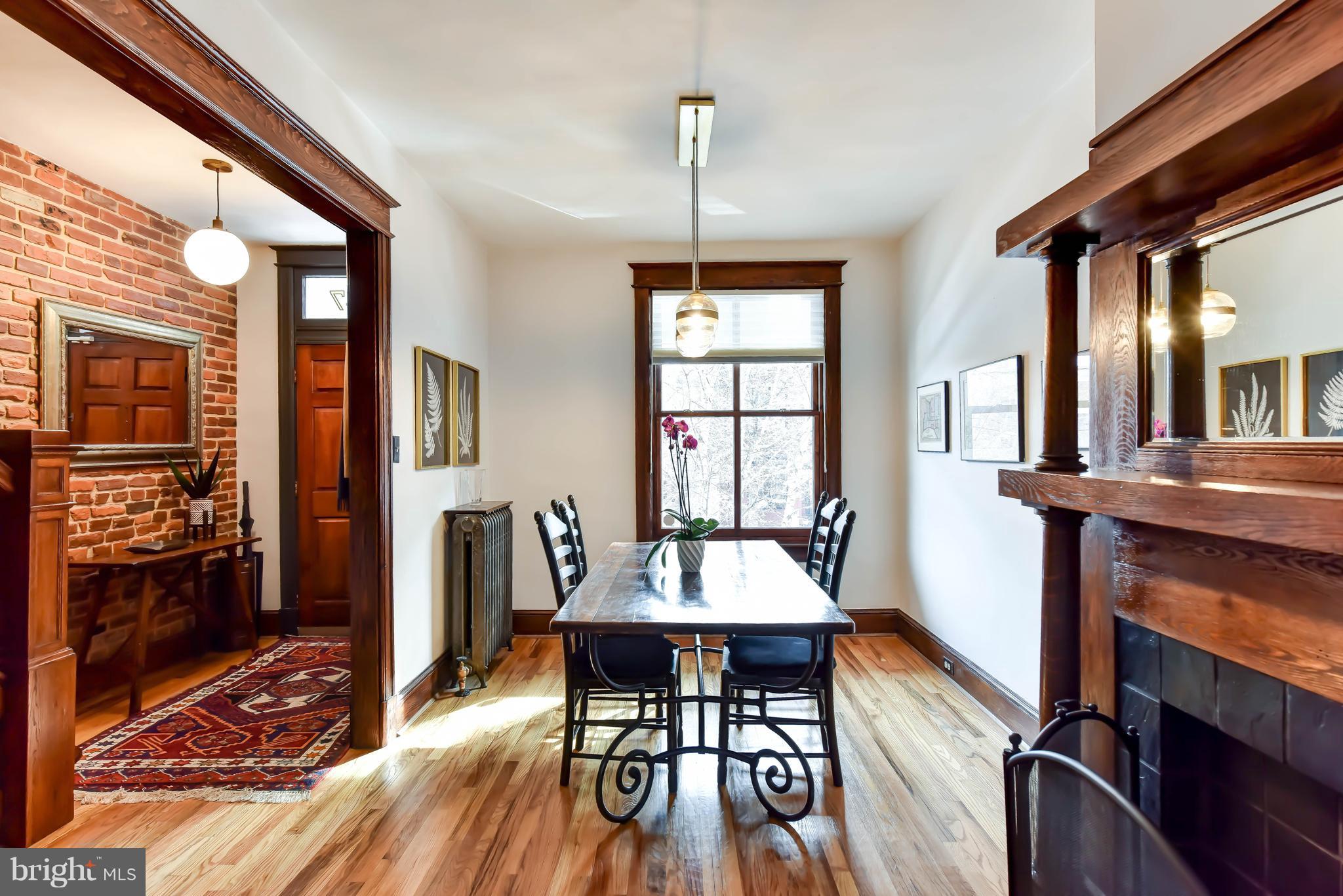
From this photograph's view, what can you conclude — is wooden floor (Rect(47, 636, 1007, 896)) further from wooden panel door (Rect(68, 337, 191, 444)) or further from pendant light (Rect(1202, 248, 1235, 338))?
wooden panel door (Rect(68, 337, 191, 444))

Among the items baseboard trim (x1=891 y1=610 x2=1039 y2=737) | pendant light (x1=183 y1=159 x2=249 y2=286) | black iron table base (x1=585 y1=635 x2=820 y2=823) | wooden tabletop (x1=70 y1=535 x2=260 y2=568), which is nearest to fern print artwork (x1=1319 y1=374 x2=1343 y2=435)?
black iron table base (x1=585 y1=635 x2=820 y2=823)

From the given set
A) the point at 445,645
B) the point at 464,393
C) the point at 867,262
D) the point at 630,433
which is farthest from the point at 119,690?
the point at 867,262

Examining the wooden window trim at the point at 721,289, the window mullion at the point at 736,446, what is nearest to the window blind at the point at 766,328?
the wooden window trim at the point at 721,289

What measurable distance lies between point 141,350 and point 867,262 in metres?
4.58

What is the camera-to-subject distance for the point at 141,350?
361cm

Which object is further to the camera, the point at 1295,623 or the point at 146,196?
the point at 146,196

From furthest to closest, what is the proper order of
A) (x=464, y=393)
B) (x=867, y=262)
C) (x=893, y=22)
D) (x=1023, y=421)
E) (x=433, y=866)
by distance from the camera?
(x=867, y=262), (x=464, y=393), (x=1023, y=421), (x=893, y=22), (x=433, y=866)

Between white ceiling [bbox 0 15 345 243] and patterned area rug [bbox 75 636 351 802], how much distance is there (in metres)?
2.62

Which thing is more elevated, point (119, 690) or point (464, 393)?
point (464, 393)

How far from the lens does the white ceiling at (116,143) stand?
Result: 231cm

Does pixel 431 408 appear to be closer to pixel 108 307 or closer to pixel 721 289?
pixel 108 307

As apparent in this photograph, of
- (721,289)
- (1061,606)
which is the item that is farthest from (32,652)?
(721,289)

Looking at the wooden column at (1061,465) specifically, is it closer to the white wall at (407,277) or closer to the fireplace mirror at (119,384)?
the white wall at (407,277)

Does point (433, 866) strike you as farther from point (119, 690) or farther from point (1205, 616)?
point (119, 690)
